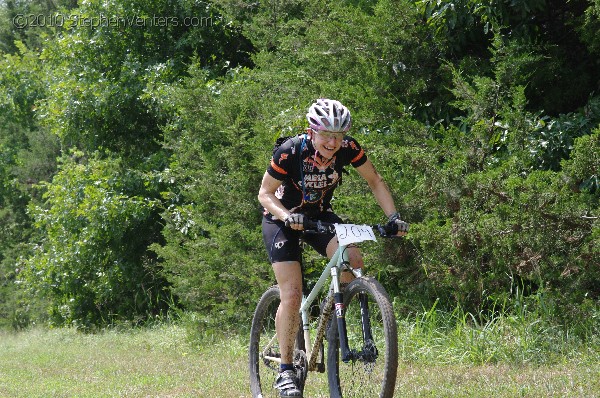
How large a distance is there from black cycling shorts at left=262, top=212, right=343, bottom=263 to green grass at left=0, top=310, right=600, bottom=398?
127 cm

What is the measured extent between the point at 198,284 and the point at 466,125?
474cm

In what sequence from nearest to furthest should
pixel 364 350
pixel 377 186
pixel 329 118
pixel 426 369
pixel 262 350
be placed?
pixel 364 350 → pixel 329 118 → pixel 377 186 → pixel 262 350 → pixel 426 369

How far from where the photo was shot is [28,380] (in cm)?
A: 950

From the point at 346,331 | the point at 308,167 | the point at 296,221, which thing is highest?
the point at 308,167

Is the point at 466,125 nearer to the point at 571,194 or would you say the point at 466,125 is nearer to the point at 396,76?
the point at 396,76

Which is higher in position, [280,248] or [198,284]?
[280,248]

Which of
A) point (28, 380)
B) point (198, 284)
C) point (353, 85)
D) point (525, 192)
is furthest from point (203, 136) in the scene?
point (525, 192)

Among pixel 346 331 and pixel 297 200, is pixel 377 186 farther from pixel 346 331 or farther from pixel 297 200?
pixel 346 331

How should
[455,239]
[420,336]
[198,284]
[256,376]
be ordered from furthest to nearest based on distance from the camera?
1. [198,284]
2. [420,336]
3. [455,239]
4. [256,376]

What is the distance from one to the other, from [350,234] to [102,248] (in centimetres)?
1236

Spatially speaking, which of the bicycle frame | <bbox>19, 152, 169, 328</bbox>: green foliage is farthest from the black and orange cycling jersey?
<bbox>19, 152, 169, 328</bbox>: green foliage

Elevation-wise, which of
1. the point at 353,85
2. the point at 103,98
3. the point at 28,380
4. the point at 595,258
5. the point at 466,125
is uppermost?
the point at 103,98

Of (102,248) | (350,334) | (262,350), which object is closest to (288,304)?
(350,334)

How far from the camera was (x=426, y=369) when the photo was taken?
730 centimetres
